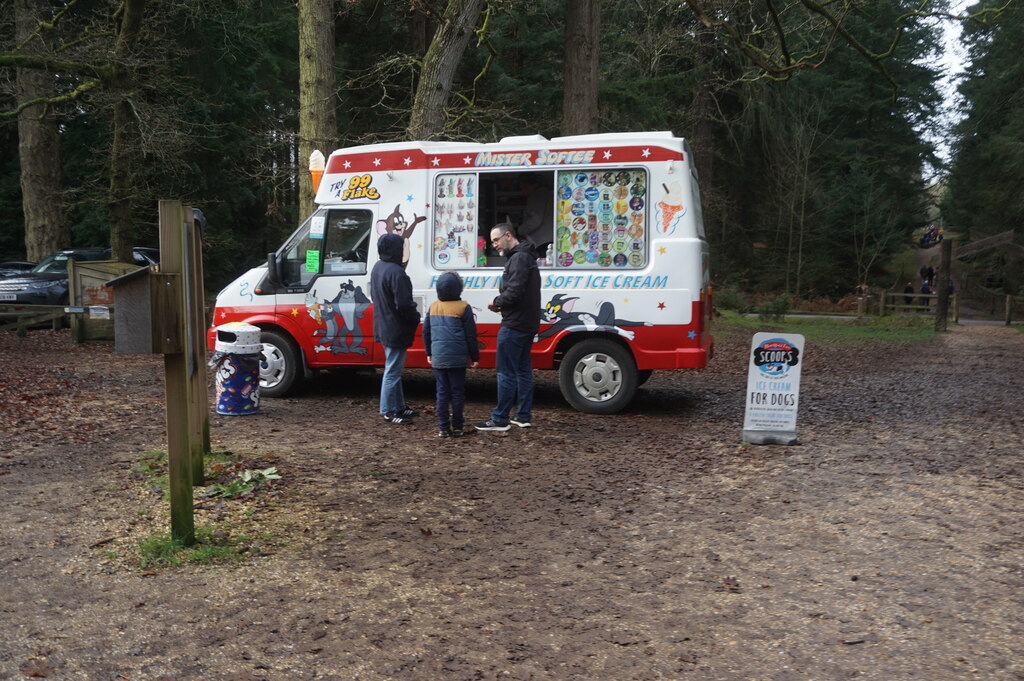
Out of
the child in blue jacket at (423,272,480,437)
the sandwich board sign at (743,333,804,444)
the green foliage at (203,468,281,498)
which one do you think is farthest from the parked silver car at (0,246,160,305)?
the sandwich board sign at (743,333,804,444)

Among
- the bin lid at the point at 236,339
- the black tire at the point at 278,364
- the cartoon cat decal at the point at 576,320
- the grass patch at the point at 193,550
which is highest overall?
the cartoon cat decal at the point at 576,320

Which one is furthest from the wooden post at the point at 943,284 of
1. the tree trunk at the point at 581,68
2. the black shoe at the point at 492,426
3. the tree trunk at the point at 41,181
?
the tree trunk at the point at 41,181

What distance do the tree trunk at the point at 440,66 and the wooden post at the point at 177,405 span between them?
9.09 metres

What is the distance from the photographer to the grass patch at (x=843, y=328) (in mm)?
21469

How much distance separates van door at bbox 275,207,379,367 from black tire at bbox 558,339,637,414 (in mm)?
2320

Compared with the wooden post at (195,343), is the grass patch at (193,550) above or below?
below

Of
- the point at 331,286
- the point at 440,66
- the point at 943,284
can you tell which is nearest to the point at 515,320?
the point at 331,286

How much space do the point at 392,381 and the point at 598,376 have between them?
2.26 meters

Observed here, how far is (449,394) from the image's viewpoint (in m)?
8.58

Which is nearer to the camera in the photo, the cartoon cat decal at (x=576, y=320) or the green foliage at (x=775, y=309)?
the cartoon cat decal at (x=576, y=320)

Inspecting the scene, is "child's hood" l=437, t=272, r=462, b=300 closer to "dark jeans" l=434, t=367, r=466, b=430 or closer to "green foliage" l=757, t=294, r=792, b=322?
"dark jeans" l=434, t=367, r=466, b=430

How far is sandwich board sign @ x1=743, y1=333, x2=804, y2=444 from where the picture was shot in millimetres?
8281

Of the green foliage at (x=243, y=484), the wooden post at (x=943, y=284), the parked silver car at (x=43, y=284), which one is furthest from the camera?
the wooden post at (x=943, y=284)

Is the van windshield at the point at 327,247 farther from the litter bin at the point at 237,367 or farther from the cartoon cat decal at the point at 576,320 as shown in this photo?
the cartoon cat decal at the point at 576,320
